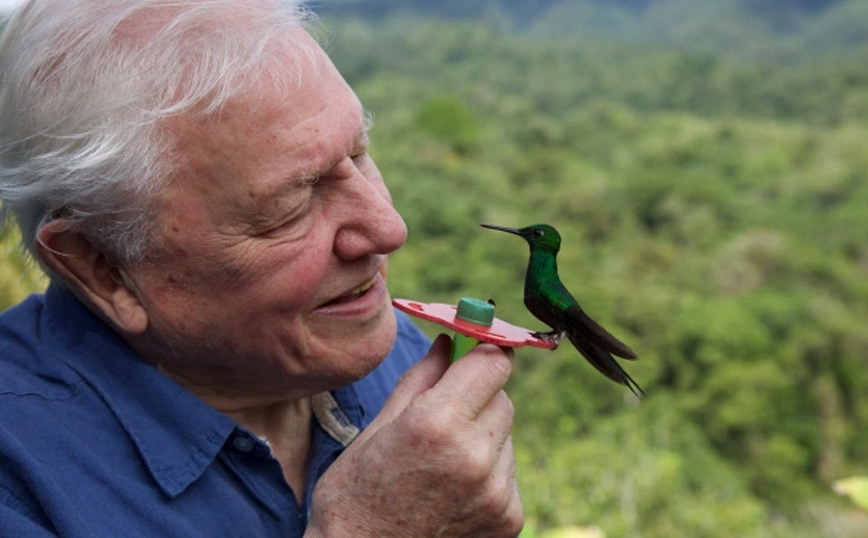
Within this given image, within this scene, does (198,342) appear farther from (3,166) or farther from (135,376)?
(3,166)

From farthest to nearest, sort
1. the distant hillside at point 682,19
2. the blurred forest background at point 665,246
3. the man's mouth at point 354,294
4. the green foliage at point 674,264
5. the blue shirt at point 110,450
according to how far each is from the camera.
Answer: the distant hillside at point 682,19 < the green foliage at point 674,264 < the blurred forest background at point 665,246 < the man's mouth at point 354,294 < the blue shirt at point 110,450

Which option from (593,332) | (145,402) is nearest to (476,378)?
(593,332)

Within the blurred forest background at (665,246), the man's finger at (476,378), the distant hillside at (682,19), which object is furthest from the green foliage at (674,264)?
the distant hillside at (682,19)

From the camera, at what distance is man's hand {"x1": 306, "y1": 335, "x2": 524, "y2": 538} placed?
1.18 metres

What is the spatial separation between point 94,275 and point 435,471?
0.65 meters

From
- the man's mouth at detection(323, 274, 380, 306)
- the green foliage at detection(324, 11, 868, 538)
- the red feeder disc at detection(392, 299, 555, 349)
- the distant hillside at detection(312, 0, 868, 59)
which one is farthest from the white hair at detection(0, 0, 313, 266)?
the distant hillside at detection(312, 0, 868, 59)

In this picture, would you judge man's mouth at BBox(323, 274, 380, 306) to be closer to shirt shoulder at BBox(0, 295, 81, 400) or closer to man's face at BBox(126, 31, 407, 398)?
man's face at BBox(126, 31, 407, 398)

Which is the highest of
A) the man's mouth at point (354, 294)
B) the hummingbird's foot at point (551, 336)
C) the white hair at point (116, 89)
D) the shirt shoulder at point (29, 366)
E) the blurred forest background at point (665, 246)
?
the white hair at point (116, 89)

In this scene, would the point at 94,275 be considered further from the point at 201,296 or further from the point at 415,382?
the point at 415,382

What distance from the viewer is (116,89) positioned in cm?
122

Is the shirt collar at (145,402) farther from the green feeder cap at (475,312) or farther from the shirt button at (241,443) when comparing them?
the green feeder cap at (475,312)

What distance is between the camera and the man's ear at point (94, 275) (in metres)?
1.34

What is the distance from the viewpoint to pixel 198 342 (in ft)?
4.42

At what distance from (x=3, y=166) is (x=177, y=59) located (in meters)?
0.37
